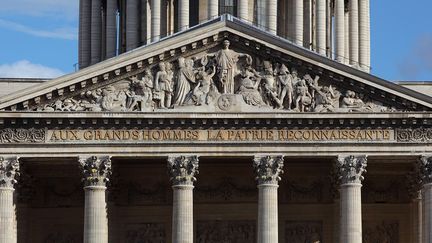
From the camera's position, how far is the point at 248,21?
2862 inches

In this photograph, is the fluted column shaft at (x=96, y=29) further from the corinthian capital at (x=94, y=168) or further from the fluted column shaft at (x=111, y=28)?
the corinthian capital at (x=94, y=168)

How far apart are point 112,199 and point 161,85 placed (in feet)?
19.8

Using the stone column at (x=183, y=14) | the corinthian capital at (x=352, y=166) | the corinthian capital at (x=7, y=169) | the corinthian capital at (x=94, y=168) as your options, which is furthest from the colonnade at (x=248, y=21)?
the corinthian capital at (x=7, y=169)

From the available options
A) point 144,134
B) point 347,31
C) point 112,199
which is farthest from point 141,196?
point 347,31

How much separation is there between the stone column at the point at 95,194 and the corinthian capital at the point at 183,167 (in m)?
2.20

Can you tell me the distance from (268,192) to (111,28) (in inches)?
858

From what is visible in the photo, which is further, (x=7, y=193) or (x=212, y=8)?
(x=212, y=8)

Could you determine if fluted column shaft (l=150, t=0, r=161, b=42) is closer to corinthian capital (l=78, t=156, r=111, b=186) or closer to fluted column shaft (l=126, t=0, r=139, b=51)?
fluted column shaft (l=126, t=0, r=139, b=51)

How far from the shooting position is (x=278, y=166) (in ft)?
185

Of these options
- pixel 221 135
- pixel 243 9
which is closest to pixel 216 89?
pixel 221 135

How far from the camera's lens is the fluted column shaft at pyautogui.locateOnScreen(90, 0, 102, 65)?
253 ft

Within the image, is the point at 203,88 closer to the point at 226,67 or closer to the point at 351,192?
the point at 226,67

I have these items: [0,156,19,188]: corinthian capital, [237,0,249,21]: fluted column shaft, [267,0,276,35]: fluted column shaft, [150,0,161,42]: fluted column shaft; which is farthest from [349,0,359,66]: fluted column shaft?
[0,156,19,188]: corinthian capital

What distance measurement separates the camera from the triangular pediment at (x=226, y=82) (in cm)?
5650
